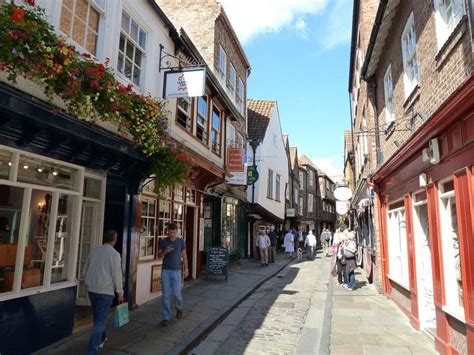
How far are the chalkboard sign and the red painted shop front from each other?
5081 millimetres

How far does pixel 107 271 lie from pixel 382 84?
A: 848 centimetres

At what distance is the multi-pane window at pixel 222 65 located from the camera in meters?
14.8

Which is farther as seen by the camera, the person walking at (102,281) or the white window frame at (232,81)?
the white window frame at (232,81)

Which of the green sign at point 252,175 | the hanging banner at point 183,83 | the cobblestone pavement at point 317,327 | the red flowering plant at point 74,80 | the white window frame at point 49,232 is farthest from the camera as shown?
the green sign at point 252,175

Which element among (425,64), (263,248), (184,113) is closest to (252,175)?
(263,248)

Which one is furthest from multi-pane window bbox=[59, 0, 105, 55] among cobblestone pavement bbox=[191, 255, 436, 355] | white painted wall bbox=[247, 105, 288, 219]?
white painted wall bbox=[247, 105, 288, 219]

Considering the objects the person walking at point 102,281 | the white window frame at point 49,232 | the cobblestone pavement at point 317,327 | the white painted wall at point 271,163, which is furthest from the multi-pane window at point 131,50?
the white painted wall at point 271,163

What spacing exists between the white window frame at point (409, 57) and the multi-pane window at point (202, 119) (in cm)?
606

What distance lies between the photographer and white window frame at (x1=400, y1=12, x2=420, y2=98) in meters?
7.22

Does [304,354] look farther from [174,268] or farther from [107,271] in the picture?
[107,271]

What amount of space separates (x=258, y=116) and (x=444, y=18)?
17.8 m

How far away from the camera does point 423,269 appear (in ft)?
23.5

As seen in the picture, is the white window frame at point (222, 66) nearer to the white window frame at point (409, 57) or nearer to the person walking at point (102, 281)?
the white window frame at point (409, 57)

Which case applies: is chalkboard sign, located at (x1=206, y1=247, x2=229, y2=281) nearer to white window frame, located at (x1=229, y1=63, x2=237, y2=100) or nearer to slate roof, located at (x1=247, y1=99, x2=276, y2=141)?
white window frame, located at (x1=229, y1=63, x2=237, y2=100)
